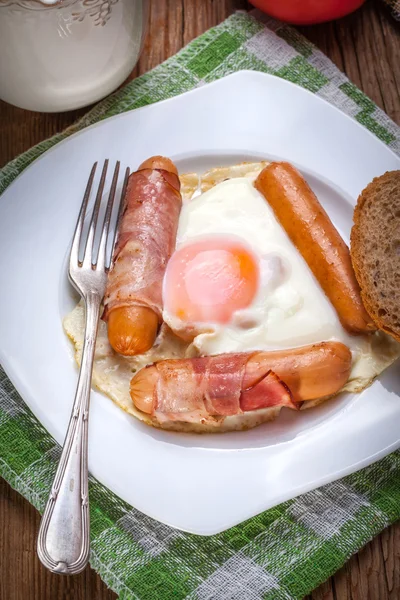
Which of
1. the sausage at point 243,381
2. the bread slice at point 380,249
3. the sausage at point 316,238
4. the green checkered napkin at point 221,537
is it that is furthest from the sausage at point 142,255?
the bread slice at point 380,249

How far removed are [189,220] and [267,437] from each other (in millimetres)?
903

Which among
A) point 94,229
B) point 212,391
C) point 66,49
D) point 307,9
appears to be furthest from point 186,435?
point 307,9

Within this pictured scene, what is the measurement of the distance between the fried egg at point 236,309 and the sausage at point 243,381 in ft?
0.27

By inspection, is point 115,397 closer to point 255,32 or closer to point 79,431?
point 79,431

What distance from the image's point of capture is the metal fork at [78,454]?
7.73 ft

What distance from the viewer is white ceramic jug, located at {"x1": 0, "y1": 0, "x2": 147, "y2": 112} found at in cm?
254

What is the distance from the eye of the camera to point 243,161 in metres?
3.08

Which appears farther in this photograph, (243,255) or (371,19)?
(371,19)

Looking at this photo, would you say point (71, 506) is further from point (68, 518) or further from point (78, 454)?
point (78, 454)

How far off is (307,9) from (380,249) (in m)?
1.24

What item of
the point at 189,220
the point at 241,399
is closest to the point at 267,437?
the point at 241,399

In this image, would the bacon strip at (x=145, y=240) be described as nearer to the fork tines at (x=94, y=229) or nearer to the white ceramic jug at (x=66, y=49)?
the fork tines at (x=94, y=229)

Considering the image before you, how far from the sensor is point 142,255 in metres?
2.78

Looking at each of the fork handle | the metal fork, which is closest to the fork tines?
the metal fork
